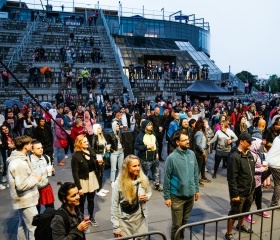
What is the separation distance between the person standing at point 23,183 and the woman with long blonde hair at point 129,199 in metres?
1.29

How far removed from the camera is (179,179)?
175 inches

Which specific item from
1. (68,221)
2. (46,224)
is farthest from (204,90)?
(46,224)

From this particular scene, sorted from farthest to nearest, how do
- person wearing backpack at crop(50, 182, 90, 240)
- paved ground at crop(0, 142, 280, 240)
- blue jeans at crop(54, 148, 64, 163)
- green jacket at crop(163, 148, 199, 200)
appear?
blue jeans at crop(54, 148, 64, 163) → paved ground at crop(0, 142, 280, 240) → green jacket at crop(163, 148, 199, 200) → person wearing backpack at crop(50, 182, 90, 240)

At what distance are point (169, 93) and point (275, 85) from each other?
52.4m

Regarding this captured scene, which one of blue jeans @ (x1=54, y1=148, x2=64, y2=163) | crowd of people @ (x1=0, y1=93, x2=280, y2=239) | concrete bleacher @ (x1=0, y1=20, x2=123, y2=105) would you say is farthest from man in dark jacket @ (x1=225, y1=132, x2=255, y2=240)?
concrete bleacher @ (x1=0, y1=20, x2=123, y2=105)

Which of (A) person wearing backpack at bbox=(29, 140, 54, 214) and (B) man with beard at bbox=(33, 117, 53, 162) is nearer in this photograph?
(A) person wearing backpack at bbox=(29, 140, 54, 214)

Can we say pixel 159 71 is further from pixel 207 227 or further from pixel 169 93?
pixel 207 227

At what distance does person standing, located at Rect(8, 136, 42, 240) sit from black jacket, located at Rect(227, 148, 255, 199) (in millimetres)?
2984

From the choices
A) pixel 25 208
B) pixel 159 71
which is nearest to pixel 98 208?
pixel 25 208

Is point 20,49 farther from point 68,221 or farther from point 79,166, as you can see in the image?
point 68,221

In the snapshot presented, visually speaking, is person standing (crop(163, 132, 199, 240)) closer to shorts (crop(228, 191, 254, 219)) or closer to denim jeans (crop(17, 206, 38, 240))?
shorts (crop(228, 191, 254, 219))

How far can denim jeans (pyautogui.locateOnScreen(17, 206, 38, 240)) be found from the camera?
4289 mm

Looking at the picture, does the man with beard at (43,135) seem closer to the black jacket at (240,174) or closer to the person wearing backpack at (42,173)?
the person wearing backpack at (42,173)

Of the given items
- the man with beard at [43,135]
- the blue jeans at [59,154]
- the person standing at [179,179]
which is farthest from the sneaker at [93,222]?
the blue jeans at [59,154]
